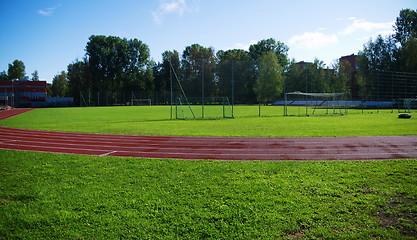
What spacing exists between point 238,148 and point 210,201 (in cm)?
476

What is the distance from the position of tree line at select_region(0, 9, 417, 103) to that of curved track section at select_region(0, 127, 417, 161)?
12441mm

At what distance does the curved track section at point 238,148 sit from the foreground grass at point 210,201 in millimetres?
1253

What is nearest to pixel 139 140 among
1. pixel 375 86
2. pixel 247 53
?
pixel 375 86

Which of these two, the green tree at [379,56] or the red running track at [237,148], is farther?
the green tree at [379,56]

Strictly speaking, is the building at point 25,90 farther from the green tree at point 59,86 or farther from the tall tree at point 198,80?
the tall tree at point 198,80

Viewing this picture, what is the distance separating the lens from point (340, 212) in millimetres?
3748

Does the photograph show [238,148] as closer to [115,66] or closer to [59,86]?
[115,66]

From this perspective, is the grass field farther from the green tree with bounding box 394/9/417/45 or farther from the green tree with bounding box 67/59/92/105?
the green tree with bounding box 67/59/92/105

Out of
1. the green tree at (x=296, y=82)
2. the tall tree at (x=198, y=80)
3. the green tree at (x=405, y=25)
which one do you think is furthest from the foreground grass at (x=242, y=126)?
the green tree at (x=405, y=25)

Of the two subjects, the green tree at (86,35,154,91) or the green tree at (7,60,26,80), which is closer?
the green tree at (86,35,154,91)

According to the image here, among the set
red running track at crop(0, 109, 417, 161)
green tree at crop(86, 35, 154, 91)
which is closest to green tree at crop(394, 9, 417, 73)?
red running track at crop(0, 109, 417, 161)

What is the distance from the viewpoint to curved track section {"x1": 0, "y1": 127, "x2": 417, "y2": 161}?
7.57 metres

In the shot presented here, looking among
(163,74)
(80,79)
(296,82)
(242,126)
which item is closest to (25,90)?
(80,79)

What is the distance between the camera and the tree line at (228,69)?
3419cm
